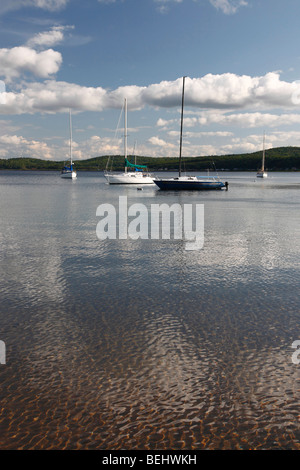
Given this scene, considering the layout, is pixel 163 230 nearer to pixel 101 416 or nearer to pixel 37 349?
pixel 37 349

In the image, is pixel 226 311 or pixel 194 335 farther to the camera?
pixel 226 311

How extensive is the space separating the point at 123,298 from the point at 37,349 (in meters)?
3.39

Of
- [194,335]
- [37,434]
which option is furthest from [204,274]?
[37,434]

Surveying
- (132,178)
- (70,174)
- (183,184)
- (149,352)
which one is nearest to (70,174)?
(70,174)

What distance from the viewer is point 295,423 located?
16.5ft

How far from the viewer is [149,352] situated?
6.95 m

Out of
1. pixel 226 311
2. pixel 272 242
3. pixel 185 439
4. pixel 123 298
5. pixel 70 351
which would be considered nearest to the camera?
pixel 185 439

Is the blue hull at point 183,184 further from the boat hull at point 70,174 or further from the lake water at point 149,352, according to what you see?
the boat hull at point 70,174

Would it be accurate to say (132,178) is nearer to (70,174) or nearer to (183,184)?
(183,184)

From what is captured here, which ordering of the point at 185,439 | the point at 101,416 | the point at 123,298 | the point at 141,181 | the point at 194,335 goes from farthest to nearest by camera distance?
the point at 141,181 → the point at 123,298 → the point at 194,335 → the point at 101,416 → the point at 185,439

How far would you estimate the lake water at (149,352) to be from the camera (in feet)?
16.1

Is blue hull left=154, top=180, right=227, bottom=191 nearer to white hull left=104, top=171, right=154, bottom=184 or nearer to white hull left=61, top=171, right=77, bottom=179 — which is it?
white hull left=104, top=171, right=154, bottom=184

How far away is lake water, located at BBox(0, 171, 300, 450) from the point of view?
4914 mm

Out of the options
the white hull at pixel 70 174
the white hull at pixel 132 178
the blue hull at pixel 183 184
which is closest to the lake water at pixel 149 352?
the blue hull at pixel 183 184
